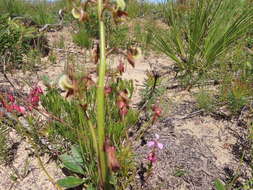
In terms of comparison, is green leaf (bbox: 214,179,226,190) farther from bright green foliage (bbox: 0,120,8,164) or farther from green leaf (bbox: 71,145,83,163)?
bright green foliage (bbox: 0,120,8,164)

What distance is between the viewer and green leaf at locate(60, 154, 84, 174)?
4.62ft

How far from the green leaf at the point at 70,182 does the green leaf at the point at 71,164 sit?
0.15ft

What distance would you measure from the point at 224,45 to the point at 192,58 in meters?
0.29

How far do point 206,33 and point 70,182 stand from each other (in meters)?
1.83

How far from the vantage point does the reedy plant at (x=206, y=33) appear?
227 cm

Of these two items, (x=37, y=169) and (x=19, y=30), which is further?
(x=19, y=30)

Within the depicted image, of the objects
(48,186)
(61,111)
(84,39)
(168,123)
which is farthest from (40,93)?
(84,39)

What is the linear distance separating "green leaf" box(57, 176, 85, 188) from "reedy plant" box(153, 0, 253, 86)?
1.33 meters

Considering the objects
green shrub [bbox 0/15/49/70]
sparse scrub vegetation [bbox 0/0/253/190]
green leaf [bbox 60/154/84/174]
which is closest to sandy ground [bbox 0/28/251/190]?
sparse scrub vegetation [bbox 0/0/253/190]

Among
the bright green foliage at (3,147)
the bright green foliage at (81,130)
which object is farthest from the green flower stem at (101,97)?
the bright green foliage at (3,147)

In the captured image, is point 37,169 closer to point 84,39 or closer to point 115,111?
point 115,111

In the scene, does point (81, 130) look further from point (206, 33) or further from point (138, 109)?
point (206, 33)

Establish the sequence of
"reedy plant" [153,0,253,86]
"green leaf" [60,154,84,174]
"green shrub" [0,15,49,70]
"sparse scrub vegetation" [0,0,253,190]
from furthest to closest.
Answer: "green shrub" [0,15,49,70] → "reedy plant" [153,0,253,86] → "green leaf" [60,154,84,174] → "sparse scrub vegetation" [0,0,253,190]

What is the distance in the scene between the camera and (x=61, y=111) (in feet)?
5.79
